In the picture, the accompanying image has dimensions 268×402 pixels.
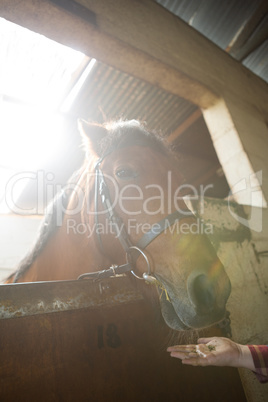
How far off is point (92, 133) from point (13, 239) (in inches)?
260

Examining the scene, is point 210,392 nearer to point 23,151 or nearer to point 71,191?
point 71,191

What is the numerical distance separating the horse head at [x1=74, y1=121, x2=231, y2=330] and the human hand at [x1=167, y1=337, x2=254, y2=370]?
0.11 metres

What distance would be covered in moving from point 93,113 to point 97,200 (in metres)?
2.59

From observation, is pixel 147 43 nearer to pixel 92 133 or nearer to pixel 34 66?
pixel 34 66

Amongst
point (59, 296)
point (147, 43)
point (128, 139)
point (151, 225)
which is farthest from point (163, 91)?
point (59, 296)

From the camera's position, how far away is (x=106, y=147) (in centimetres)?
179

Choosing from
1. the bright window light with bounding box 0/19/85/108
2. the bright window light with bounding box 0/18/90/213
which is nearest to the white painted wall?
the bright window light with bounding box 0/18/90/213

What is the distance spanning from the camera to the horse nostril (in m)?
1.17

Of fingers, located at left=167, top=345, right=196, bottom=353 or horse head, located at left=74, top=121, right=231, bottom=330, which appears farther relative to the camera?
horse head, located at left=74, top=121, right=231, bottom=330

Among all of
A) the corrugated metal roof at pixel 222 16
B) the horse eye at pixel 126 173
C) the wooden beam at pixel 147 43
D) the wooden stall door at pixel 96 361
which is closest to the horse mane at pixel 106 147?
the horse eye at pixel 126 173

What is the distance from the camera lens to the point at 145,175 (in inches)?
61.9

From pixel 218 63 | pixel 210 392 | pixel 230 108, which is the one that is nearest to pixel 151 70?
pixel 230 108

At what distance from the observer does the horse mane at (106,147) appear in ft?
5.75

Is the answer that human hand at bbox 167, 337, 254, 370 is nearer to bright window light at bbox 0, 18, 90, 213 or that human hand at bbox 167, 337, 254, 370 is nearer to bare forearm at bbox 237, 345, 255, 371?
bare forearm at bbox 237, 345, 255, 371
